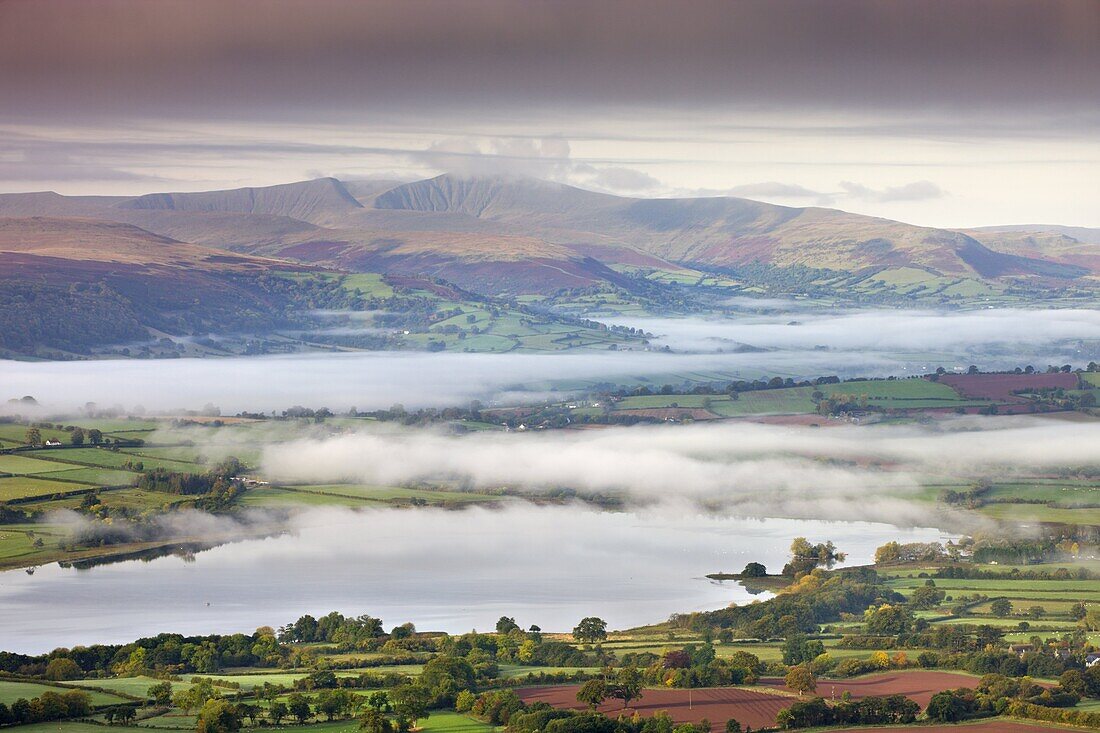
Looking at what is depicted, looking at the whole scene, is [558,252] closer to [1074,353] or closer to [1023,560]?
[1074,353]

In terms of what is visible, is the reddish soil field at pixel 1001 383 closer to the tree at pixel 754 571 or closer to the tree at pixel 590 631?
the tree at pixel 754 571

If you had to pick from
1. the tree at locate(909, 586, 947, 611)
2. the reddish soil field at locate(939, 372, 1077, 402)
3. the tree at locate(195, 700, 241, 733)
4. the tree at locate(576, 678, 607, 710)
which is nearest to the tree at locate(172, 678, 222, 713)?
the tree at locate(195, 700, 241, 733)

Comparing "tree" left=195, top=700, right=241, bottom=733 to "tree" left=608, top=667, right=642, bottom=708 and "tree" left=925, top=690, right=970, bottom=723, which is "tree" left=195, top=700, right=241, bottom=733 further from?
"tree" left=925, top=690, right=970, bottom=723

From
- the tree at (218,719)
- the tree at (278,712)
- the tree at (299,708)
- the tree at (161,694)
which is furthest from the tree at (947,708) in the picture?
the tree at (161,694)

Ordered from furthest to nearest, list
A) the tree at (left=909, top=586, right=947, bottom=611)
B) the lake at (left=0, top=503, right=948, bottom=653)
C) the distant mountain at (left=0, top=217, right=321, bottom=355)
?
1. the distant mountain at (left=0, top=217, right=321, bottom=355)
2. the tree at (left=909, top=586, right=947, bottom=611)
3. the lake at (left=0, top=503, right=948, bottom=653)

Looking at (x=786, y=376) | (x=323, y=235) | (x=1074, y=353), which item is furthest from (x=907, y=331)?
(x=323, y=235)
